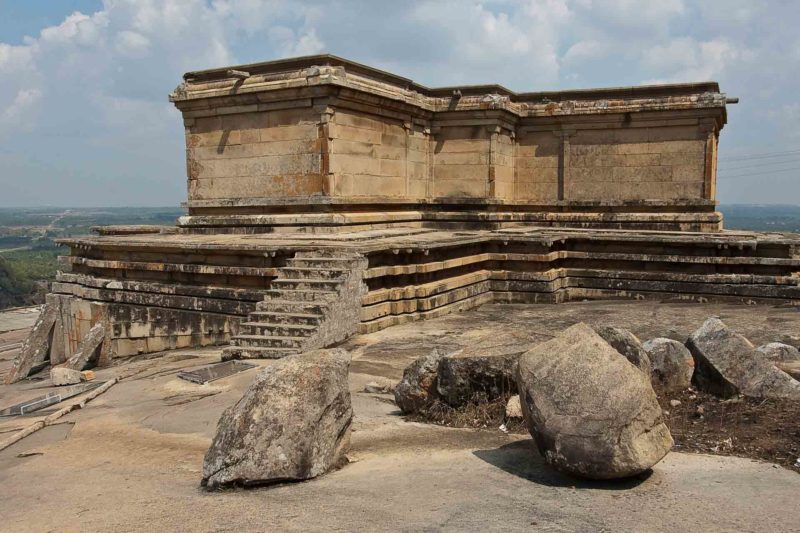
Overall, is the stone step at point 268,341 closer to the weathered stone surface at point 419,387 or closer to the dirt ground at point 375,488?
the dirt ground at point 375,488

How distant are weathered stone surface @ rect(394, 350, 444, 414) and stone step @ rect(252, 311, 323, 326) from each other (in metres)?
3.47

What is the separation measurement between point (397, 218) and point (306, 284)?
20.7 feet

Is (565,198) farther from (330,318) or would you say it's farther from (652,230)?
(330,318)

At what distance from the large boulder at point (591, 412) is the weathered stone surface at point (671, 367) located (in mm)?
2045

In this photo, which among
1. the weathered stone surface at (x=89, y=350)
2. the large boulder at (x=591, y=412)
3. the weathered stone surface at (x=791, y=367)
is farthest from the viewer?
the weathered stone surface at (x=89, y=350)

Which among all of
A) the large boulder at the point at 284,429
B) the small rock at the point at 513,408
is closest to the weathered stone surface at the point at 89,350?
the large boulder at the point at 284,429

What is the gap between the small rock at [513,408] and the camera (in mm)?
6219

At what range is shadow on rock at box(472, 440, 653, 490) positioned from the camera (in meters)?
4.77

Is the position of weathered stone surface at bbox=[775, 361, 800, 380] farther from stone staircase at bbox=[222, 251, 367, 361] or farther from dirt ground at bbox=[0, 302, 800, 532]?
stone staircase at bbox=[222, 251, 367, 361]

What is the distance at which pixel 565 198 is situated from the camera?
60.7ft

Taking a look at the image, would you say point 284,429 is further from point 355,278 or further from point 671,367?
point 355,278

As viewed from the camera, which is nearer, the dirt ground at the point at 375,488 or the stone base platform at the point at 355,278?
the dirt ground at the point at 375,488

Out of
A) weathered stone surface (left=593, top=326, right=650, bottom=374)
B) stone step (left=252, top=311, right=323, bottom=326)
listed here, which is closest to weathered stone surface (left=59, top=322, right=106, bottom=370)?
stone step (left=252, top=311, right=323, bottom=326)

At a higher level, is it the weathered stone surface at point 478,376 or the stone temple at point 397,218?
the stone temple at point 397,218
